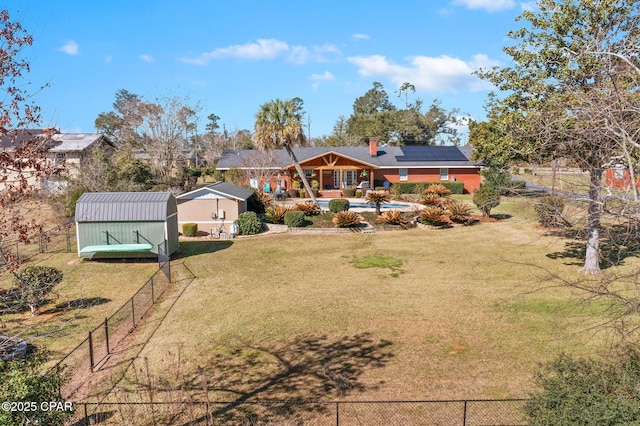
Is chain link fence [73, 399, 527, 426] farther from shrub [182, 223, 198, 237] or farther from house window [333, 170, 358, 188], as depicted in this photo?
house window [333, 170, 358, 188]

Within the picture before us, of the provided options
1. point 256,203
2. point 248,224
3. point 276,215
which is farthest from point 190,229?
point 256,203

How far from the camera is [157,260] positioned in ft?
77.5

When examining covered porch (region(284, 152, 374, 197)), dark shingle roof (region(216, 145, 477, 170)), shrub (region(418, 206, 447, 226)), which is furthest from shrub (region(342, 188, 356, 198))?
shrub (region(418, 206, 447, 226))

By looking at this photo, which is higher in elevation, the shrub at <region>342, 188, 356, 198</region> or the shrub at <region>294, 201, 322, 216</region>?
the shrub at <region>342, 188, 356, 198</region>

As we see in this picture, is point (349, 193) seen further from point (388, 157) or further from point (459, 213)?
point (459, 213)

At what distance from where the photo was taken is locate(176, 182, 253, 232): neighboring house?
29094 mm

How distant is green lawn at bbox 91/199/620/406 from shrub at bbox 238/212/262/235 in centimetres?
549

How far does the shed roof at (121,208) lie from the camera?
74.3 feet

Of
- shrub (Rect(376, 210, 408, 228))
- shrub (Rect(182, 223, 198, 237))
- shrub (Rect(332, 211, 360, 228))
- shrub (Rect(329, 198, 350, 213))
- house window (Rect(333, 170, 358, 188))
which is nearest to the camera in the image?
shrub (Rect(182, 223, 198, 237))

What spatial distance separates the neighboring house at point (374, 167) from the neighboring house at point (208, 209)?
1713cm

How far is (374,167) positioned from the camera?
152 ft

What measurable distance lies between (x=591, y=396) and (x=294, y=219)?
2358 centimetres

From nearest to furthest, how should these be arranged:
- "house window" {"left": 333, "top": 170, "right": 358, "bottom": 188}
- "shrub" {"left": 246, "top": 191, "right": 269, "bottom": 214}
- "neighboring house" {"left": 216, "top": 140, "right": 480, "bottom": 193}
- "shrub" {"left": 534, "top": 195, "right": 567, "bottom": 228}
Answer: "shrub" {"left": 534, "top": 195, "right": 567, "bottom": 228} → "shrub" {"left": 246, "top": 191, "right": 269, "bottom": 214} → "neighboring house" {"left": 216, "top": 140, "right": 480, "bottom": 193} → "house window" {"left": 333, "top": 170, "right": 358, "bottom": 188}

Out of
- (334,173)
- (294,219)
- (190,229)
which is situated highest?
(334,173)
